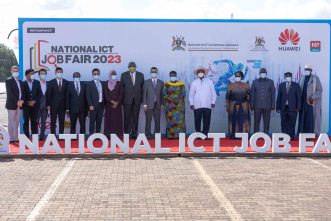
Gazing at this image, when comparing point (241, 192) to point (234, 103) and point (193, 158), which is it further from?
point (234, 103)

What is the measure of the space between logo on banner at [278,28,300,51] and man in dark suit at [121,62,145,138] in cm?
416

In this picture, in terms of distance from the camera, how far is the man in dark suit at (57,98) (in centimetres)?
1408

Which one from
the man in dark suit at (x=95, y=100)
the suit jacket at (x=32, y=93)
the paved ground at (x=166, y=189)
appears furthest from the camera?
the man in dark suit at (x=95, y=100)

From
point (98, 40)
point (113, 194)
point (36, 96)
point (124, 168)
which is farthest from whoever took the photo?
point (98, 40)

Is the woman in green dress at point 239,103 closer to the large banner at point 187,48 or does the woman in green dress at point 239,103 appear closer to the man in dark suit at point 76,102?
the large banner at point 187,48

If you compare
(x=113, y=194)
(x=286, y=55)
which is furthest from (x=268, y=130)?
(x=113, y=194)

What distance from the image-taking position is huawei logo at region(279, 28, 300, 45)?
15562 millimetres

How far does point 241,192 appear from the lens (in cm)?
794

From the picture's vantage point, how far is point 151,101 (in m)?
14.4

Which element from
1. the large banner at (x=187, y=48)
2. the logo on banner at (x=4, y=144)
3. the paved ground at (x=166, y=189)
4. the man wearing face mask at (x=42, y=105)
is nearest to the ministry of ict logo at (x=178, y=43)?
the large banner at (x=187, y=48)

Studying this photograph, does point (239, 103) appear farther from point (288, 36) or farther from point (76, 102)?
point (76, 102)

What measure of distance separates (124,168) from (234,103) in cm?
532

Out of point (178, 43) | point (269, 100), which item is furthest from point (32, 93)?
point (269, 100)

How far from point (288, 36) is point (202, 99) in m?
3.28
